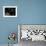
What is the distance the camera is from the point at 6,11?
152 inches

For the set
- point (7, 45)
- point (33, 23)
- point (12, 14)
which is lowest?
point (7, 45)

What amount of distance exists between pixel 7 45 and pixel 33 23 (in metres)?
0.99

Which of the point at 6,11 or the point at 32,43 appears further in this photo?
the point at 6,11

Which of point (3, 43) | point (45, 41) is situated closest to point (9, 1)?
point (3, 43)

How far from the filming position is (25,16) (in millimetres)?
3875

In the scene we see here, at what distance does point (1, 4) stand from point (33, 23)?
1.09 metres

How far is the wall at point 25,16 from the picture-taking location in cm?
386

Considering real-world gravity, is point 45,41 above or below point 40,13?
below

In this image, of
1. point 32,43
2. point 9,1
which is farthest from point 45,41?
point 9,1

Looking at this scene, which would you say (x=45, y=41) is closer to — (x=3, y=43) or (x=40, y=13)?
(x=40, y=13)

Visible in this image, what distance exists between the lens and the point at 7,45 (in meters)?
3.70

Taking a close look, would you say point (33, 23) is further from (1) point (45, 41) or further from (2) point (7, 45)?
(2) point (7, 45)

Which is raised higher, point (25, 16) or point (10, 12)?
point (10, 12)

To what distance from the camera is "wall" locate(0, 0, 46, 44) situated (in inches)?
152
